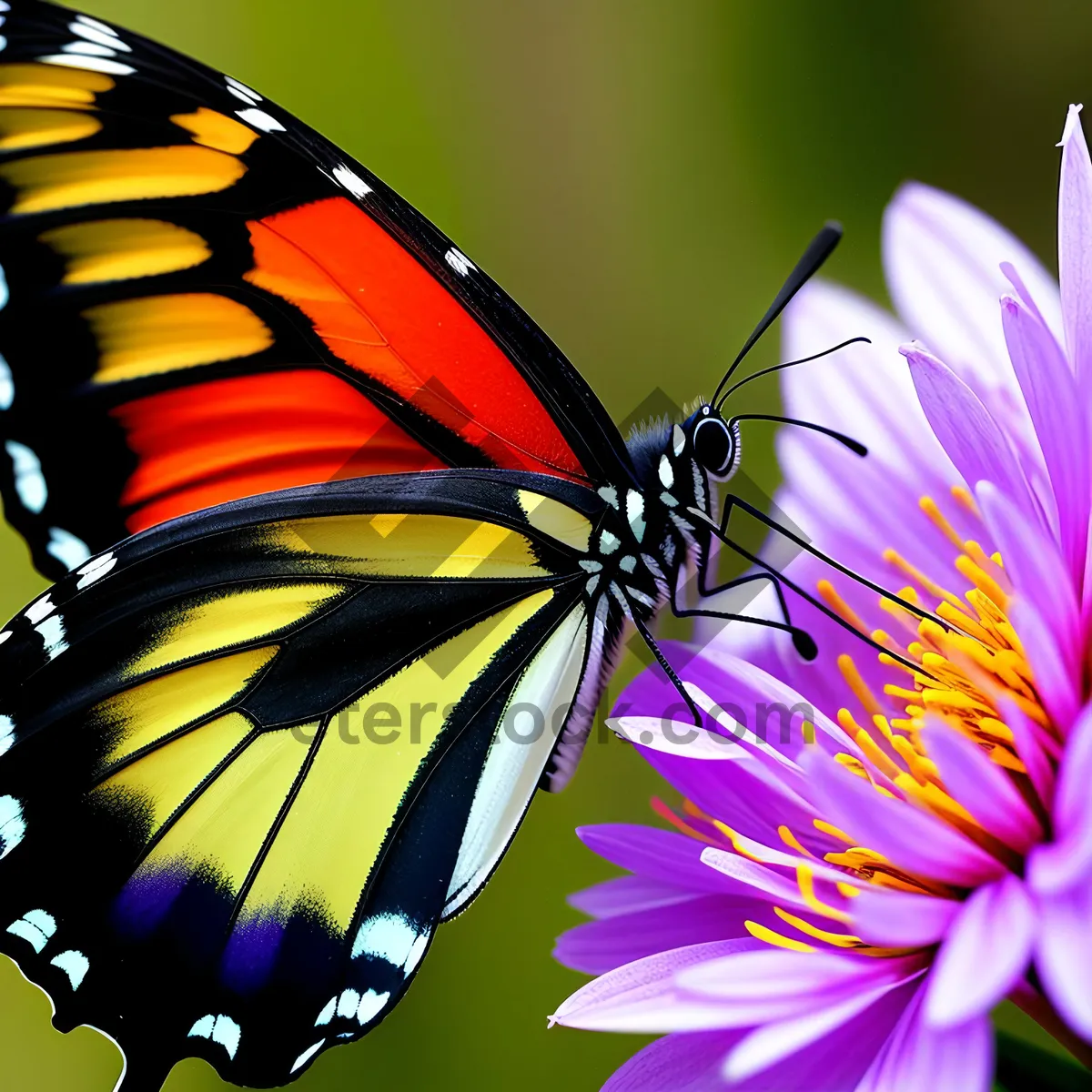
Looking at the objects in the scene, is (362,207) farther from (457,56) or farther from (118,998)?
(457,56)

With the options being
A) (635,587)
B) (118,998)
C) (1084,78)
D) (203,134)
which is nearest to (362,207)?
(203,134)

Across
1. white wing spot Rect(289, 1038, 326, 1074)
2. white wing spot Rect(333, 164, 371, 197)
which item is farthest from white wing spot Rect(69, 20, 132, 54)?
white wing spot Rect(289, 1038, 326, 1074)

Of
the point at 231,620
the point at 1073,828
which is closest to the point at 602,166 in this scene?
the point at 231,620

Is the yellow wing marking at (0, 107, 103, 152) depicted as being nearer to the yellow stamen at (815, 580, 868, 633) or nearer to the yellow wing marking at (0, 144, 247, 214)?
the yellow wing marking at (0, 144, 247, 214)

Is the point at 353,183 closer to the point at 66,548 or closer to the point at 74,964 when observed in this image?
the point at 66,548

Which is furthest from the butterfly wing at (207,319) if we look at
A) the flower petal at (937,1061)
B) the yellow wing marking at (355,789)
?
the flower petal at (937,1061)

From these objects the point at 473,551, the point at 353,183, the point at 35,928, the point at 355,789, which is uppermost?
the point at 353,183

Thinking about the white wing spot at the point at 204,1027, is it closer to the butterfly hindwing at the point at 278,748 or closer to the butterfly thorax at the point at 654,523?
the butterfly hindwing at the point at 278,748
